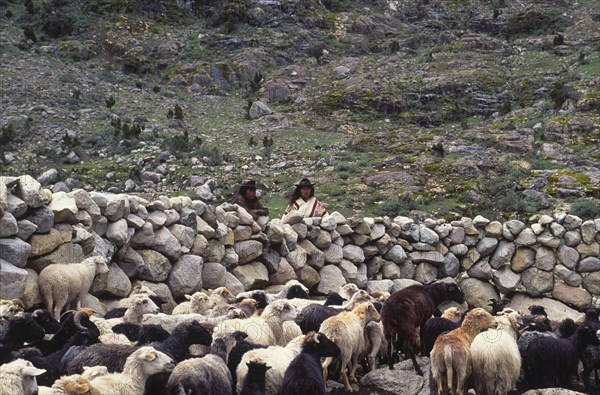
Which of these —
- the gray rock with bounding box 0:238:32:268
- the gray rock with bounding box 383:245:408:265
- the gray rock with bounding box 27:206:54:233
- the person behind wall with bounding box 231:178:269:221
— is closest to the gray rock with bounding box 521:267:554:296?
the gray rock with bounding box 383:245:408:265

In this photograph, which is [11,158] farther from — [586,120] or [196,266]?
[586,120]

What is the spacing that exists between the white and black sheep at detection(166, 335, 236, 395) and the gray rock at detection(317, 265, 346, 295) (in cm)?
650

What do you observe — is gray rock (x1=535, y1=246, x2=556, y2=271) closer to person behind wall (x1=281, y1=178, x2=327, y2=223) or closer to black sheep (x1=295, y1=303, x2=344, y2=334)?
person behind wall (x1=281, y1=178, x2=327, y2=223)

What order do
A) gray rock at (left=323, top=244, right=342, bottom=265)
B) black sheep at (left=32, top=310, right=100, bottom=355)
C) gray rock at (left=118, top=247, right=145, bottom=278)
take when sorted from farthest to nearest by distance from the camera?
1. gray rock at (left=323, top=244, right=342, bottom=265)
2. gray rock at (left=118, top=247, right=145, bottom=278)
3. black sheep at (left=32, top=310, right=100, bottom=355)

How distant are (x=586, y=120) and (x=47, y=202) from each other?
2299cm

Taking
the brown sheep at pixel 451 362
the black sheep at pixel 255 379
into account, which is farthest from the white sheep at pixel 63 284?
the brown sheep at pixel 451 362

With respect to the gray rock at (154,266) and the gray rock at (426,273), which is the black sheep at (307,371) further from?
the gray rock at (426,273)

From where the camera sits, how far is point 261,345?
21.6 ft

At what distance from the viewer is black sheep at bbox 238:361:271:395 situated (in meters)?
5.39

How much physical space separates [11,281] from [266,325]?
10.3 feet

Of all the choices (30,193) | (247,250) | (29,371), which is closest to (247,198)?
(247,250)

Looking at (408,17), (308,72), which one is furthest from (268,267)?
(408,17)

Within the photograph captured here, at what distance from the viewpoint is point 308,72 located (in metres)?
41.9

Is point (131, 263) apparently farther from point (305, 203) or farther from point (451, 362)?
point (451, 362)
